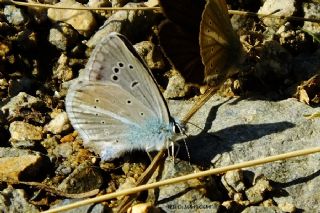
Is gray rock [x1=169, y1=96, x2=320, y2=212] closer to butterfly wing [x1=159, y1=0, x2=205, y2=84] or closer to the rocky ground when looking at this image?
the rocky ground

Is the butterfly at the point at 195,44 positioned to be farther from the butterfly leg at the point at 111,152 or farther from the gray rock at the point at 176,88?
the butterfly leg at the point at 111,152

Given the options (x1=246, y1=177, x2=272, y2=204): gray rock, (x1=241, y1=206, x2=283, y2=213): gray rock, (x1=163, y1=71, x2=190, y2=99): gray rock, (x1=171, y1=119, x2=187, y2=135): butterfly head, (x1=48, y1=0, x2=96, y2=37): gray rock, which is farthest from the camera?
(x1=48, y1=0, x2=96, y2=37): gray rock

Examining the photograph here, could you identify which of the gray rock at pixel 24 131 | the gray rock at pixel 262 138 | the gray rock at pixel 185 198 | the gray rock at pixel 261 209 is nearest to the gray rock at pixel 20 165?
the gray rock at pixel 24 131

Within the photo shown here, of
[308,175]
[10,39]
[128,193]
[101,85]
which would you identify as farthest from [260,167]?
[10,39]

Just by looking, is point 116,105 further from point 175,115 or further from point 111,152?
point 175,115

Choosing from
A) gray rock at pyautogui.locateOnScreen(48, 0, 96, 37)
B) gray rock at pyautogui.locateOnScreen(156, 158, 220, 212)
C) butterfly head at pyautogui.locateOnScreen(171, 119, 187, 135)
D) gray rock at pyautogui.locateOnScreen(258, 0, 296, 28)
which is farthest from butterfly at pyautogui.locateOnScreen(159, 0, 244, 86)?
gray rock at pyautogui.locateOnScreen(156, 158, 220, 212)

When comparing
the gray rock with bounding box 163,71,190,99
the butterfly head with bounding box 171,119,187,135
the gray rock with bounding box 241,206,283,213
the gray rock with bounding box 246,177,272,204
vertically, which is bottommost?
the gray rock with bounding box 241,206,283,213
